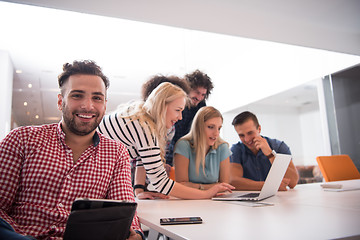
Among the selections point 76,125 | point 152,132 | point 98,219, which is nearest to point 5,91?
point 152,132

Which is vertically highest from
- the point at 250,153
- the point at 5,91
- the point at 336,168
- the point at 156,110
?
the point at 5,91

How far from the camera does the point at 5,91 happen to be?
285cm

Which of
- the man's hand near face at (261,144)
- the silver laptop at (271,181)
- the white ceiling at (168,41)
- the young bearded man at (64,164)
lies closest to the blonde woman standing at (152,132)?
the silver laptop at (271,181)

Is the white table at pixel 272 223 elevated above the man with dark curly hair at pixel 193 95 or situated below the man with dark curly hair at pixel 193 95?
below

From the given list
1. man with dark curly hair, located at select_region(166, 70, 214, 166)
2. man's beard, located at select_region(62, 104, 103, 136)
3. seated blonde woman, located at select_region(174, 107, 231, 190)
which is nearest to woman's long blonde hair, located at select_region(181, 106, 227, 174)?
seated blonde woman, located at select_region(174, 107, 231, 190)

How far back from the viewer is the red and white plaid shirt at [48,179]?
0.97 meters

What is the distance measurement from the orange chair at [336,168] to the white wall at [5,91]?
3.11 m

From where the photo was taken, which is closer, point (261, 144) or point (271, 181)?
point (271, 181)

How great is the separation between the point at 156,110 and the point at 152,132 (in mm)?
207

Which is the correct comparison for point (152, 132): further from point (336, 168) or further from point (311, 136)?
point (311, 136)

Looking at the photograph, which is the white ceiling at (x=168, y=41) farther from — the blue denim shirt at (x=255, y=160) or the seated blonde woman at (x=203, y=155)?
the blue denim shirt at (x=255, y=160)

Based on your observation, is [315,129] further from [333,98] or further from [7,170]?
[7,170]

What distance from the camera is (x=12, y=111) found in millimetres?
2795

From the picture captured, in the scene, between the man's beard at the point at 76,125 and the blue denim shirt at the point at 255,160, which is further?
the blue denim shirt at the point at 255,160
